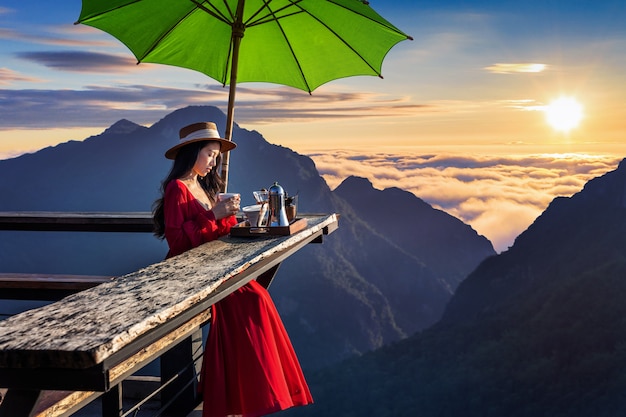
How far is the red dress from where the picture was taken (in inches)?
109

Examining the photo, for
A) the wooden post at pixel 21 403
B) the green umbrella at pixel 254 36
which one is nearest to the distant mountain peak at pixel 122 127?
the green umbrella at pixel 254 36

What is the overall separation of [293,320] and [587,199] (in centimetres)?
4348

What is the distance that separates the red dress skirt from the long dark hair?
797mm

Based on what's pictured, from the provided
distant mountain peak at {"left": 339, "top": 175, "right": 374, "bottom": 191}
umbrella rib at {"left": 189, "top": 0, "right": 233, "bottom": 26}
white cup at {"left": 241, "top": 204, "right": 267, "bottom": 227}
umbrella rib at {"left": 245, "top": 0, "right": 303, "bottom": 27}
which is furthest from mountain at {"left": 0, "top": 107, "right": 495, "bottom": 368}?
white cup at {"left": 241, "top": 204, "right": 267, "bottom": 227}

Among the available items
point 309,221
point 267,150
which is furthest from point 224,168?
point 267,150

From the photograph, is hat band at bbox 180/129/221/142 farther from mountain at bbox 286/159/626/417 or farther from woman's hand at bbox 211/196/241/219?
mountain at bbox 286/159/626/417

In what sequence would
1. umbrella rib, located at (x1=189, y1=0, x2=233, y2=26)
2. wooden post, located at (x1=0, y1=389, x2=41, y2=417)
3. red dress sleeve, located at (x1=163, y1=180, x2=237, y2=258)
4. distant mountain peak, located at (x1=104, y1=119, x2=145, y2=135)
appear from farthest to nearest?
1. distant mountain peak, located at (x1=104, y1=119, x2=145, y2=135)
2. umbrella rib, located at (x1=189, y1=0, x2=233, y2=26)
3. red dress sleeve, located at (x1=163, y1=180, x2=237, y2=258)
4. wooden post, located at (x1=0, y1=389, x2=41, y2=417)

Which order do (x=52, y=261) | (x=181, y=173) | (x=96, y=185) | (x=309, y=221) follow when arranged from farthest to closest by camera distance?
(x=96, y=185) < (x=52, y=261) < (x=309, y=221) < (x=181, y=173)

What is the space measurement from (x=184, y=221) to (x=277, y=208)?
18.8 inches

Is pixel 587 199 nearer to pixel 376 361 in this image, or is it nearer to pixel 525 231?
pixel 525 231

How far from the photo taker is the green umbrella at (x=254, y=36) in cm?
489

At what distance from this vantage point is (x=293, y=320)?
3819 inches

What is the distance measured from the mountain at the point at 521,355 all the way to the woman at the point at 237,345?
225ft

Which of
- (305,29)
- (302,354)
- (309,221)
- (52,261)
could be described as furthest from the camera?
(52,261)
